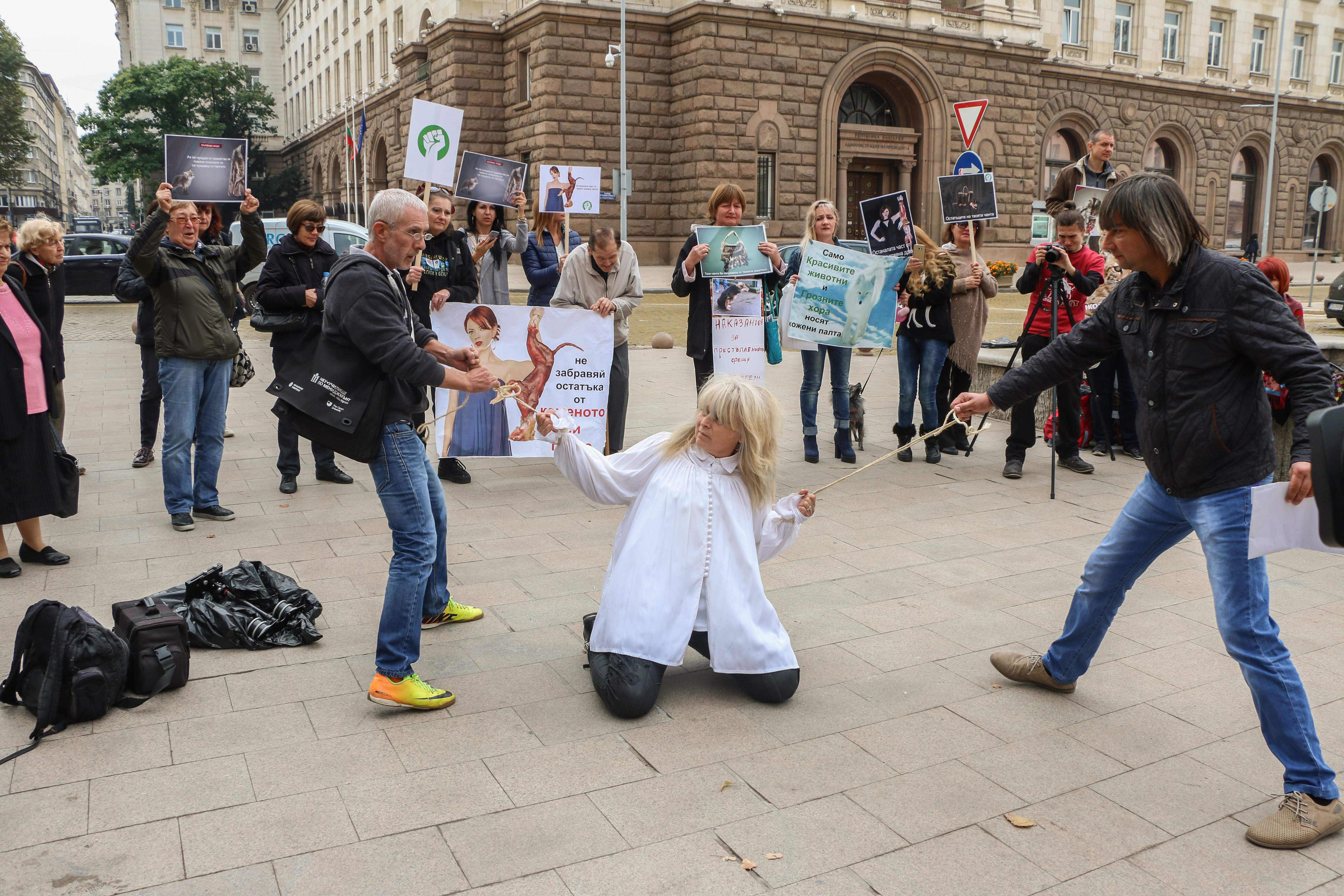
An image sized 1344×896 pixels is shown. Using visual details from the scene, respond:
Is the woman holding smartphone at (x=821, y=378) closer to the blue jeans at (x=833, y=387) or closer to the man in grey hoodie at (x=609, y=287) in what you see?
the blue jeans at (x=833, y=387)

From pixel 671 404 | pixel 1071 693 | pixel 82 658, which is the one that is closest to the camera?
pixel 82 658

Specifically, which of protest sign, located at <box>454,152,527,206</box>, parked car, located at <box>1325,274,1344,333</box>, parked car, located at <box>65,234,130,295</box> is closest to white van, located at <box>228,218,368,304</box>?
parked car, located at <box>65,234,130,295</box>

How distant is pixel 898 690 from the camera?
4270mm

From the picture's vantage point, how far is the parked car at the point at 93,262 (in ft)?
80.2

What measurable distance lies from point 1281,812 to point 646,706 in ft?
6.71

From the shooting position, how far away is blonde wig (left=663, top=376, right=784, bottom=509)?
3906 mm

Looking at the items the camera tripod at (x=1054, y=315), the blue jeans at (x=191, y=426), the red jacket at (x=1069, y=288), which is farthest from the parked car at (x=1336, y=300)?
the blue jeans at (x=191, y=426)

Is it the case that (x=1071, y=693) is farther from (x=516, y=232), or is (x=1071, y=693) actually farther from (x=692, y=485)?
(x=516, y=232)

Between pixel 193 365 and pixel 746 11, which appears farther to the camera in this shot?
pixel 746 11

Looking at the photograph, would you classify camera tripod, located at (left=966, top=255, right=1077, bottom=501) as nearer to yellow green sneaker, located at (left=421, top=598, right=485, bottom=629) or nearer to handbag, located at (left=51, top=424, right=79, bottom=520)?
yellow green sneaker, located at (left=421, top=598, right=485, bottom=629)

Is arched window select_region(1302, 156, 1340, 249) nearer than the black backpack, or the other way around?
the black backpack

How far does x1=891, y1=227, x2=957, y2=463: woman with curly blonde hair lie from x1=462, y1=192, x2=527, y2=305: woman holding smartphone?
309cm

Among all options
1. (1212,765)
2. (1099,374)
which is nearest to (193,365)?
(1212,765)

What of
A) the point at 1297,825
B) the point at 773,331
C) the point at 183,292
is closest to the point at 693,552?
the point at 1297,825
